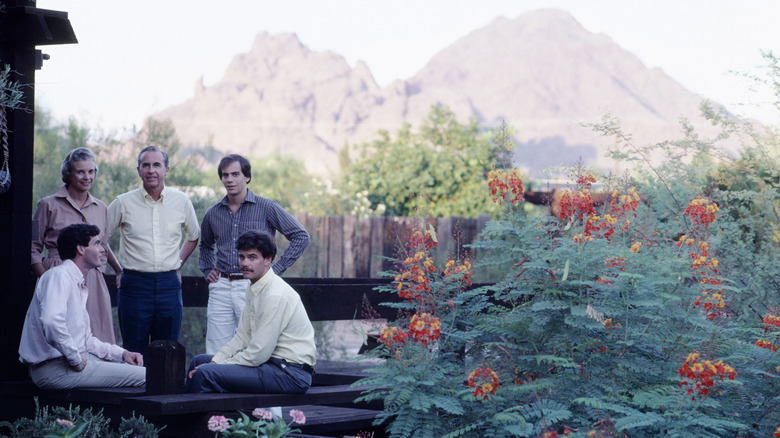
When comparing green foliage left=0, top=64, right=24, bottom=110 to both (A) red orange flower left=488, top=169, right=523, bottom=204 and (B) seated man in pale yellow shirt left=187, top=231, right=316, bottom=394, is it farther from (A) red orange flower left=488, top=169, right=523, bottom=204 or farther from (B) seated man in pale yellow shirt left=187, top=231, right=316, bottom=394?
(A) red orange flower left=488, top=169, right=523, bottom=204

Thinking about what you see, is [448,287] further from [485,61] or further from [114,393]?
[485,61]

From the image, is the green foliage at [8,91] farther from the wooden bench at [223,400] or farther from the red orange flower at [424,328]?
the red orange flower at [424,328]

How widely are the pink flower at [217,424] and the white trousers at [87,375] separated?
3.53ft

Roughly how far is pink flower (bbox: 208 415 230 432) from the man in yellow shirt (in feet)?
6.21

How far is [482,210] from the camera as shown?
19.1 meters

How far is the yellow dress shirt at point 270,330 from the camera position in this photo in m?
4.95

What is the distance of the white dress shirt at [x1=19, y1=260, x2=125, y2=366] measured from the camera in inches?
191

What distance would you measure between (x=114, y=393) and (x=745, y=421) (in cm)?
367

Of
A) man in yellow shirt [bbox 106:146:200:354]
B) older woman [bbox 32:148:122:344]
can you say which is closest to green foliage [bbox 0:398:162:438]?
older woman [bbox 32:148:122:344]

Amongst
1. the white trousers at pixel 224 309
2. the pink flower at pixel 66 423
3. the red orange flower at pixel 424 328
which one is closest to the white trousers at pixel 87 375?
the white trousers at pixel 224 309

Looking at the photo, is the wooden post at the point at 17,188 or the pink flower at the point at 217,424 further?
the wooden post at the point at 17,188

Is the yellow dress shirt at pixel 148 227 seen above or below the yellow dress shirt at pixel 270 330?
above

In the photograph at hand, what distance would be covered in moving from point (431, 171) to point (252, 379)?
1481 cm

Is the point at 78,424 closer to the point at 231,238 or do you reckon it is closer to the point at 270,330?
the point at 270,330
